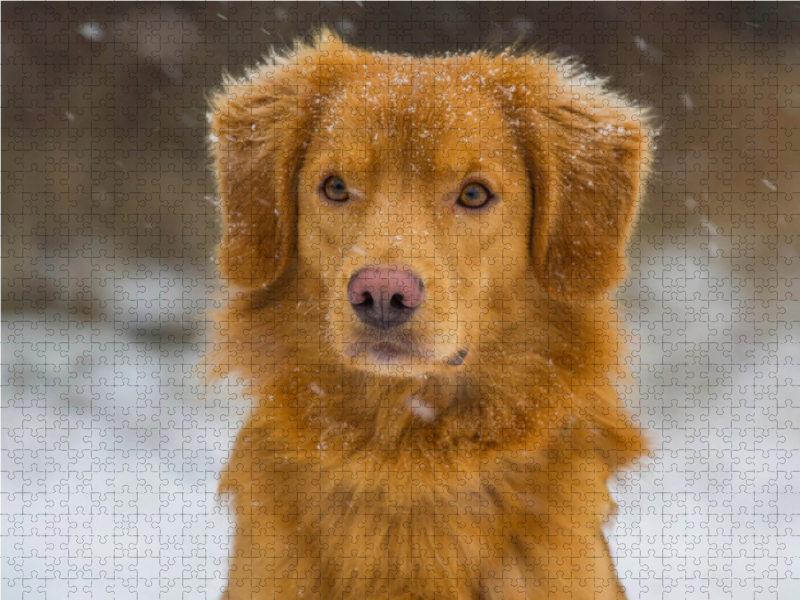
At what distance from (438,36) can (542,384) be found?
304 centimetres

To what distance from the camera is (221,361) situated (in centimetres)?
Result: 370

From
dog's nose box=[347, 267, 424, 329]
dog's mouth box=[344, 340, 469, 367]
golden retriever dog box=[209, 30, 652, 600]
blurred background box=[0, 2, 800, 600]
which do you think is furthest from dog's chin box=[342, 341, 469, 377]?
blurred background box=[0, 2, 800, 600]

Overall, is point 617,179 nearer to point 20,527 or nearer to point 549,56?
point 549,56

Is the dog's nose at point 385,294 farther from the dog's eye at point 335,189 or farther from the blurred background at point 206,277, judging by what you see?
the blurred background at point 206,277

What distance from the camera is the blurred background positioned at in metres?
4.10

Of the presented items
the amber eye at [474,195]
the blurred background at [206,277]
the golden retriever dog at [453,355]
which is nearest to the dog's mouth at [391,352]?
the golden retriever dog at [453,355]

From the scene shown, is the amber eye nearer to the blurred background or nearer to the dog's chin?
the dog's chin

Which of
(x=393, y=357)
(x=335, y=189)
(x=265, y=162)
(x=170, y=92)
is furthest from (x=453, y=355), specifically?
(x=170, y=92)

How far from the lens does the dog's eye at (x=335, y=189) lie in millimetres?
3211

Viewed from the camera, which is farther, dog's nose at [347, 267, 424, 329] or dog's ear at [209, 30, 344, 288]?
dog's ear at [209, 30, 344, 288]

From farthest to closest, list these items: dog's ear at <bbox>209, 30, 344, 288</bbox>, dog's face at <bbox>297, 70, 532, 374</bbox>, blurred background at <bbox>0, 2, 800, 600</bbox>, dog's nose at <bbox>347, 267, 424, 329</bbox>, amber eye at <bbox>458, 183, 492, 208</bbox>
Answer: blurred background at <bbox>0, 2, 800, 600</bbox>, dog's ear at <bbox>209, 30, 344, 288</bbox>, amber eye at <bbox>458, 183, 492, 208</bbox>, dog's face at <bbox>297, 70, 532, 374</bbox>, dog's nose at <bbox>347, 267, 424, 329</bbox>

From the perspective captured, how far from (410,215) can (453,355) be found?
25.2 inches

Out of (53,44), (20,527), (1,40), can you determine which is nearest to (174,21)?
(53,44)

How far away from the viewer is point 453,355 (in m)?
3.07
